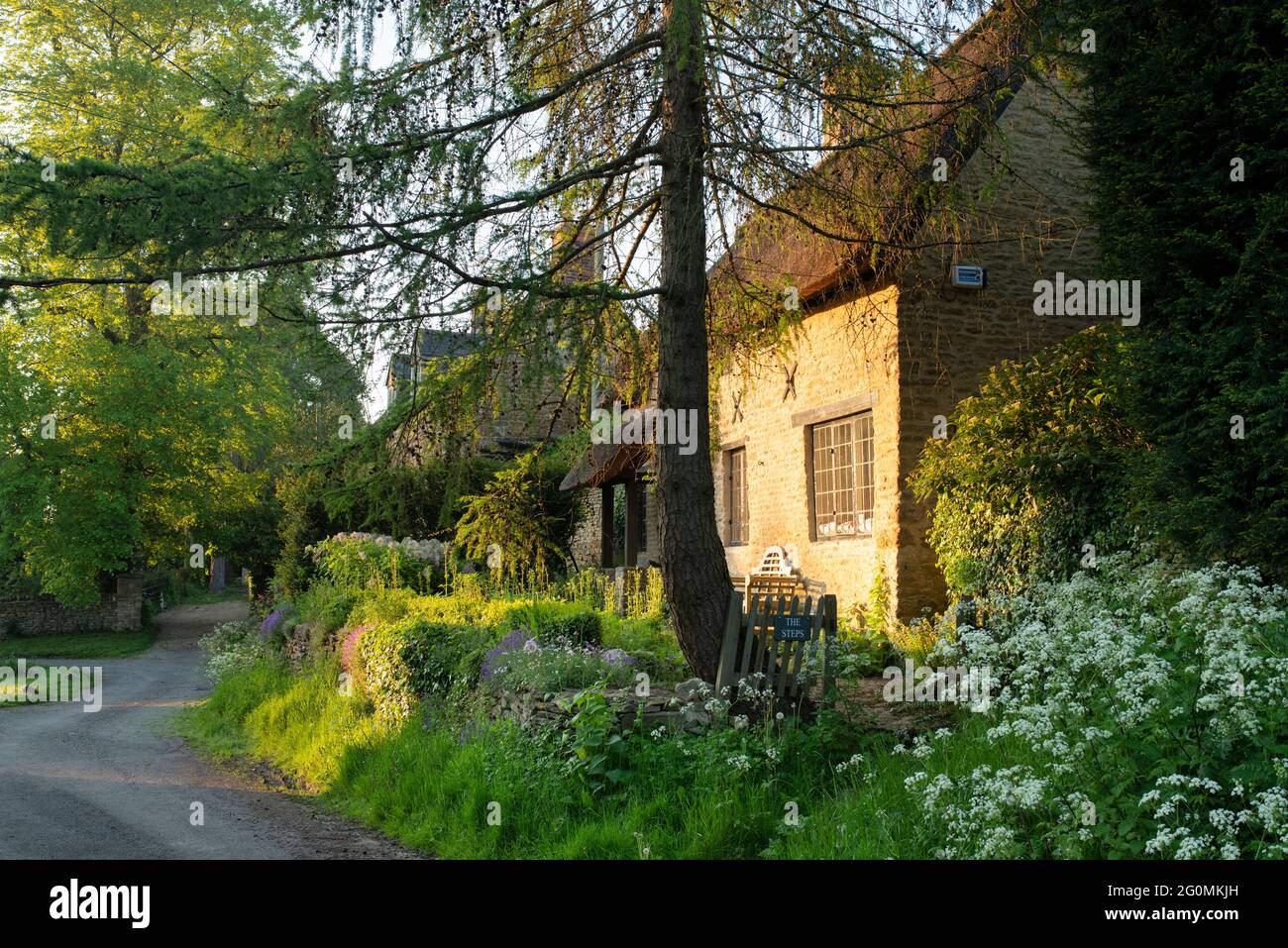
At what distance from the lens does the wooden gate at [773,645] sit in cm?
669

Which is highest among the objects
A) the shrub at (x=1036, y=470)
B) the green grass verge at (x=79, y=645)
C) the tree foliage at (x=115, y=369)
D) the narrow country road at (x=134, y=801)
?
the tree foliage at (x=115, y=369)

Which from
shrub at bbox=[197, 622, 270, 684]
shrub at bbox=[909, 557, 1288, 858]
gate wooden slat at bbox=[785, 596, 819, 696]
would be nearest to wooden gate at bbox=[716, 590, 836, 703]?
gate wooden slat at bbox=[785, 596, 819, 696]

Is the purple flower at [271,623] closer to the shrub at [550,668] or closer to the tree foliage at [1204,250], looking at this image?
the shrub at [550,668]

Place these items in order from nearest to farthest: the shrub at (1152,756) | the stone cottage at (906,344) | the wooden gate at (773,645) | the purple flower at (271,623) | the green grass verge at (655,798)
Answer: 1. the shrub at (1152,756)
2. the green grass verge at (655,798)
3. the wooden gate at (773,645)
4. the stone cottage at (906,344)
5. the purple flower at (271,623)

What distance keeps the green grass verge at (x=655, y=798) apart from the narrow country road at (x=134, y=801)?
A: 43 cm

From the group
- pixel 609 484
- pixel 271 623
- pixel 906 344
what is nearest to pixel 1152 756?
pixel 906 344

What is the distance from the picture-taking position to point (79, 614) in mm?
24672

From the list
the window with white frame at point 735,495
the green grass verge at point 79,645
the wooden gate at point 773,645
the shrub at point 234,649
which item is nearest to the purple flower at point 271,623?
the shrub at point 234,649

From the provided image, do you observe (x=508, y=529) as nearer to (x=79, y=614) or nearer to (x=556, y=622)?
(x=556, y=622)

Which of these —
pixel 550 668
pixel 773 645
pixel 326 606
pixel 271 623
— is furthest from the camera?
pixel 271 623

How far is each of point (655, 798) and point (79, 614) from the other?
23.7 m

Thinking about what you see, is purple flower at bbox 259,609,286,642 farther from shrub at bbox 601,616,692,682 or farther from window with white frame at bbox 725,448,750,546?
window with white frame at bbox 725,448,750,546

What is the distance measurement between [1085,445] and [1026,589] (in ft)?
4.04
